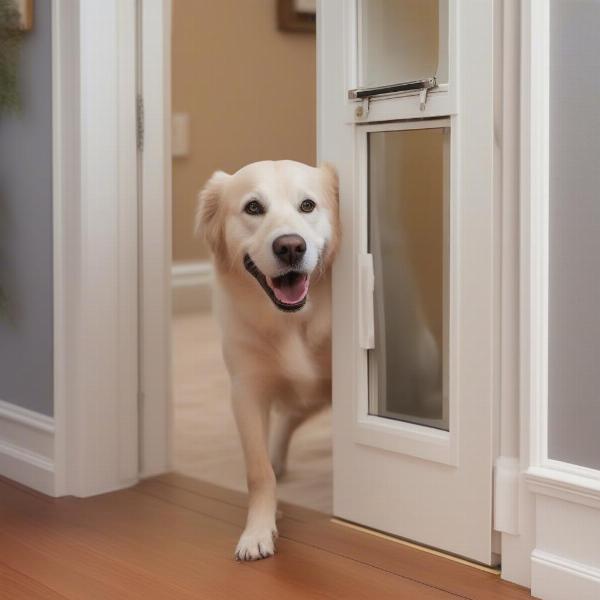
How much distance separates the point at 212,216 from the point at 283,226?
0.29m

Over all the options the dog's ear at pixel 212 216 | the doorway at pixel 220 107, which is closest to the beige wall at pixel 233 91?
the doorway at pixel 220 107

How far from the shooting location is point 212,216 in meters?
2.19

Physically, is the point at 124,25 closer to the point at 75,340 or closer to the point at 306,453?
the point at 75,340

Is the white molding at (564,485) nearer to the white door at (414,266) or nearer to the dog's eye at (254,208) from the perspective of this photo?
the white door at (414,266)

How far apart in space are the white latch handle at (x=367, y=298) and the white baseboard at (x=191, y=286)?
3.43m

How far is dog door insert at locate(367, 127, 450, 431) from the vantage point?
1.94 meters

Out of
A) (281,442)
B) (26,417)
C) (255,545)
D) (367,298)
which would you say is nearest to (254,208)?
(367,298)

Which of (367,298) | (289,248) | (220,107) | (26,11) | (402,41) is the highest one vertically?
(220,107)

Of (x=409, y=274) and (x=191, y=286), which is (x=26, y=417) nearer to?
(x=409, y=274)

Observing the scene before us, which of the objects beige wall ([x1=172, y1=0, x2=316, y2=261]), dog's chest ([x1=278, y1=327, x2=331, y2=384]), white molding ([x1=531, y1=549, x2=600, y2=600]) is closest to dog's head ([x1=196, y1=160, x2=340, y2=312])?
dog's chest ([x1=278, y1=327, x2=331, y2=384])

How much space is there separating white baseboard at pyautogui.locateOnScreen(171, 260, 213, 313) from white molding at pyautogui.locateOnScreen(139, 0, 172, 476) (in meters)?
2.84

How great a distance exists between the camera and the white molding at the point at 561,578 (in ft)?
5.35

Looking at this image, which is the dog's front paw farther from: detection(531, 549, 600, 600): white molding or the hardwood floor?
detection(531, 549, 600, 600): white molding

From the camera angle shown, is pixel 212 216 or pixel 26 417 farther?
pixel 26 417
